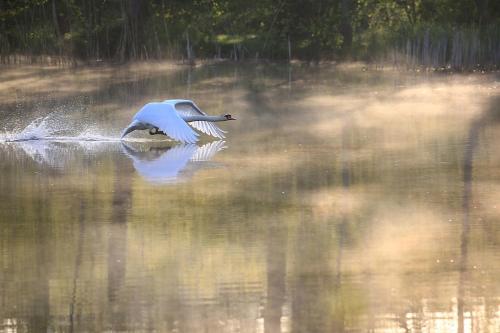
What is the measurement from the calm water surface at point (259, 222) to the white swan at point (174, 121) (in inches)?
8.3

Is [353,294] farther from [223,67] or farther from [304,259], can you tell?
[223,67]

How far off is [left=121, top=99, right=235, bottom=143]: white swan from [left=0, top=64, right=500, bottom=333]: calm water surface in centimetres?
21

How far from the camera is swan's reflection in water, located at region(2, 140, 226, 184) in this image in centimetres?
1101

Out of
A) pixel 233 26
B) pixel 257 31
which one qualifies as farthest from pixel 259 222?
pixel 233 26

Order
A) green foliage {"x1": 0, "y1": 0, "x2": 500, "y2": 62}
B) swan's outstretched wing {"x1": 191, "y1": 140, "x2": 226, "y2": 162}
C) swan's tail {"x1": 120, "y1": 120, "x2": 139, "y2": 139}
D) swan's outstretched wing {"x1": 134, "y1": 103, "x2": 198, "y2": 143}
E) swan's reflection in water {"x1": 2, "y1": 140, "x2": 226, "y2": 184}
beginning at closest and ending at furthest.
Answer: swan's reflection in water {"x1": 2, "y1": 140, "x2": 226, "y2": 184}
swan's outstretched wing {"x1": 191, "y1": 140, "x2": 226, "y2": 162}
swan's outstretched wing {"x1": 134, "y1": 103, "x2": 198, "y2": 143}
swan's tail {"x1": 120, "y1": 120, "x2": 139, "y2": 139}
green foliage {"x1": 0, "y1": 0, "x2": 500, "y2": 62}

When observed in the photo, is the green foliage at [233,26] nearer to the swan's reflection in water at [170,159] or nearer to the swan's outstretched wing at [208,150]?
the swan's outstretched wing at [208,150]

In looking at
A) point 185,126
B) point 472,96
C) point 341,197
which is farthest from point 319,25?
point 341,197

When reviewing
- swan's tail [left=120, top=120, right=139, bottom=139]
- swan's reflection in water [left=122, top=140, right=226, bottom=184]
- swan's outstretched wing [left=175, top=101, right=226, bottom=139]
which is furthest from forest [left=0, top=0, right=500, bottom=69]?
swan's reflection in water [left=122, top=140, right=226, bottom=184]

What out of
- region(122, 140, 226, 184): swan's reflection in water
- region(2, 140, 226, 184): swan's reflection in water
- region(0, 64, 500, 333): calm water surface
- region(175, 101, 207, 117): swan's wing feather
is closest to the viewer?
region(0, 64, 500, 333): calm water surface

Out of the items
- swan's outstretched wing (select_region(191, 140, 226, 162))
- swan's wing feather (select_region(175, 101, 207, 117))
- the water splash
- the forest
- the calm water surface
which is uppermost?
the forest

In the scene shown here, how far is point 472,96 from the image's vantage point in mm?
17859

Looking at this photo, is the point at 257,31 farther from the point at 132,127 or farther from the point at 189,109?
the point at 132,127

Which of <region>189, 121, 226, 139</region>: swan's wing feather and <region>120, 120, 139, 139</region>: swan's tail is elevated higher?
<region>120, 120, 139, 139</region>: swan's tail

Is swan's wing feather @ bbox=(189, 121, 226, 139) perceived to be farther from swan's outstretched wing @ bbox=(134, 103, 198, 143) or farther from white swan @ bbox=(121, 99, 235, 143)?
swan's outstretched wing @ bbox=(134, 103, 198, 143)
